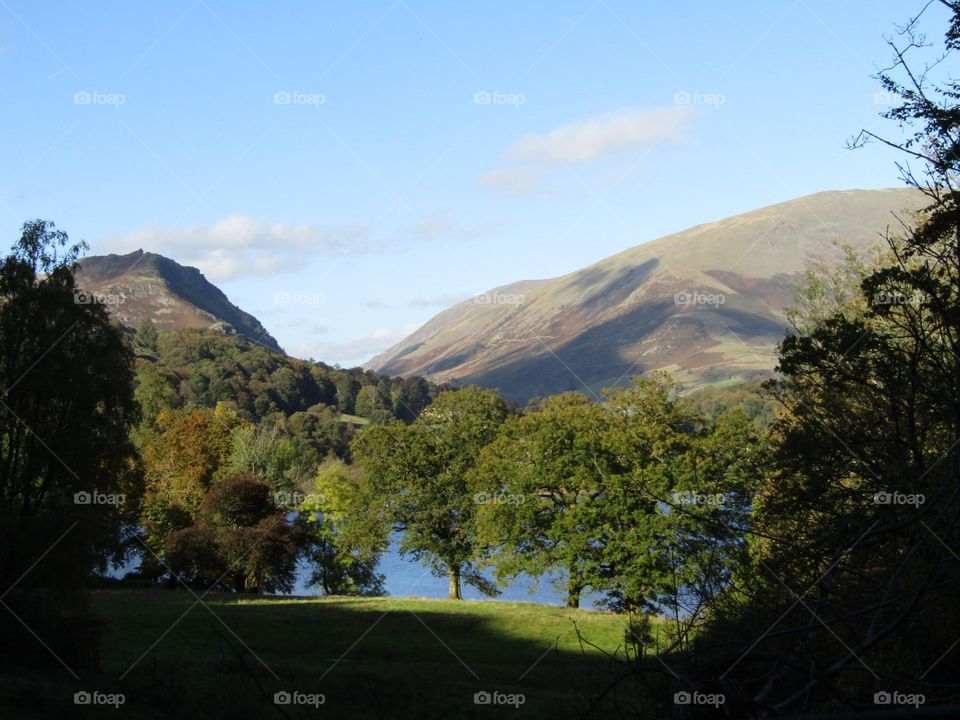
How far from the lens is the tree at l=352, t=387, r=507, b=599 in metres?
49.1

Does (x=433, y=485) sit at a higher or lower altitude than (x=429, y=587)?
higher

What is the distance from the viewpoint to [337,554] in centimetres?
5588

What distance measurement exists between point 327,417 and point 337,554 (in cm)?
6576
